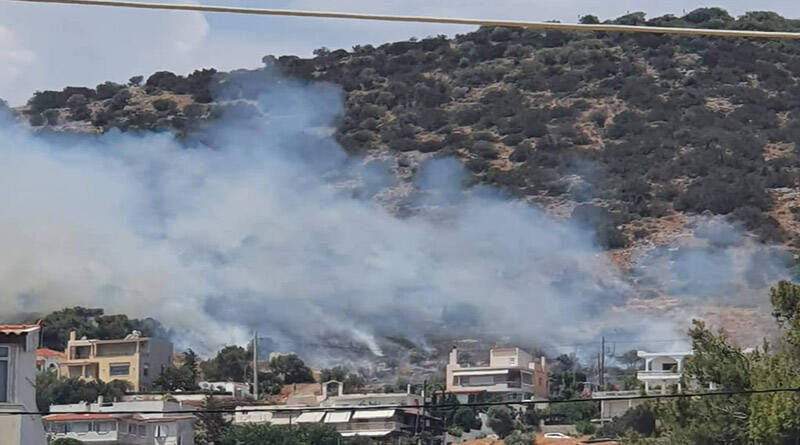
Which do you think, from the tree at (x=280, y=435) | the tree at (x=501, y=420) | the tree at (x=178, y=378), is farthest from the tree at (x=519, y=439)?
the tree at (x=178, y=378)

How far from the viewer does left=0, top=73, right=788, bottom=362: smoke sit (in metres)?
89.8

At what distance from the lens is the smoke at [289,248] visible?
89812mm

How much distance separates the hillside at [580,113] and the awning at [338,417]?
2806 centimetres

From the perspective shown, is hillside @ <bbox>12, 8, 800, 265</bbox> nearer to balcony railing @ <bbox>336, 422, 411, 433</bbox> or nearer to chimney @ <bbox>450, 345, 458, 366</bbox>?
chimney @ <bbox>450, 345, 458, 366</bbox>

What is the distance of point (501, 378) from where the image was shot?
256 ft

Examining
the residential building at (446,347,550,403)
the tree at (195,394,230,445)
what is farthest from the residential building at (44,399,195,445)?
the residential building at (446,347,550,403)

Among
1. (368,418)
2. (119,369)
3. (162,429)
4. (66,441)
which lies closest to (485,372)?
(368,418)

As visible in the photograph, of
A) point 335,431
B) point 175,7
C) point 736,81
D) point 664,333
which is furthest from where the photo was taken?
point 736,81

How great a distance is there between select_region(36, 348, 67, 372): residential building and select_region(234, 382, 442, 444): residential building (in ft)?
37.8

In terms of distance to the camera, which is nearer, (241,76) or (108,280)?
(108,280)

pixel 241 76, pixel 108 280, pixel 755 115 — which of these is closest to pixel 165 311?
pixel 108 280

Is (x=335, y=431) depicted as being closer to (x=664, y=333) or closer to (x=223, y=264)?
(x=664, y=333)

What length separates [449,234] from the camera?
97000 mm

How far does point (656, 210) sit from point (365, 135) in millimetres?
19405
